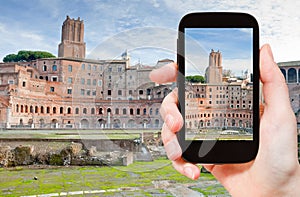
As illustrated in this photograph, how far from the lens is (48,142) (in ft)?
19.3

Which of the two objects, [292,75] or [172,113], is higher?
[292,75]

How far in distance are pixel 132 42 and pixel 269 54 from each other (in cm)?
27

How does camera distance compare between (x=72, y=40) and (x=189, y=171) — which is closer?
(x=189, y=171)

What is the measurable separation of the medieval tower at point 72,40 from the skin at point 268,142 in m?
13.8

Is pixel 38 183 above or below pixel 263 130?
below

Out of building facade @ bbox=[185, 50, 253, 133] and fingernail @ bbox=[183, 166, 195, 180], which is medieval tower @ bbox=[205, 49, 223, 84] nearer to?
building facade @ bbox=[185, 50, 253, 133]

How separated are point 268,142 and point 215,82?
0.20m

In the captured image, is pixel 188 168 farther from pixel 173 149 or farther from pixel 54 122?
pixel 54 122

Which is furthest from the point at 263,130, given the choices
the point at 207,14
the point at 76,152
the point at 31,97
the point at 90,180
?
the point at 31,97

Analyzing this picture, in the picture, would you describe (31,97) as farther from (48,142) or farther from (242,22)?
(242,22)

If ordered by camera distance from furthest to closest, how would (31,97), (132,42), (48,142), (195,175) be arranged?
(31,97) < (48,142) < (132,42) < (195,175)

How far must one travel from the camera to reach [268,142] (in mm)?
485

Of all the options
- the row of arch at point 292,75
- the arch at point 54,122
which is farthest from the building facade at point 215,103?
the row of arch at point 292,75

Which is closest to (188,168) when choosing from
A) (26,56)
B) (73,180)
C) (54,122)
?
(73,180)
